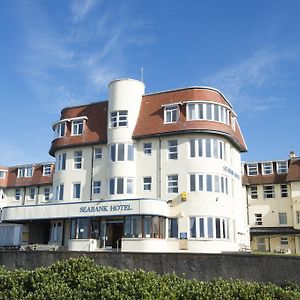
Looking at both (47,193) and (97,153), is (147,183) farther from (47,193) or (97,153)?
(47,193)

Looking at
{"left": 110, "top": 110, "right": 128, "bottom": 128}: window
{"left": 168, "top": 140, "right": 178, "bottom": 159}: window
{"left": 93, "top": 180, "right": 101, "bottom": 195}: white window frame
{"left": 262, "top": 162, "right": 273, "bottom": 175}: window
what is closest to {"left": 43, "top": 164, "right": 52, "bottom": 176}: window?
{"left": 93, "top": 180, "right": 101, "bottom": 195}: white window frame

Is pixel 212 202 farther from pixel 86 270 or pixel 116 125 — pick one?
pixel 86 270

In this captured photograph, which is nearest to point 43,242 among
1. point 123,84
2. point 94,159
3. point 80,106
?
point 94,159

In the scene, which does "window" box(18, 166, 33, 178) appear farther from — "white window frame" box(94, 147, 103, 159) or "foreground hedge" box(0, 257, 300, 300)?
"foreground hedge" box(0, 257, 300, 300)

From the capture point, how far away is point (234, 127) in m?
40.6

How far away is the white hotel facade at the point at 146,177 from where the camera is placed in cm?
3366

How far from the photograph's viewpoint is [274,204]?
52000 millimetres

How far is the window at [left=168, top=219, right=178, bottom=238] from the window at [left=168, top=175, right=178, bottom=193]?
7.91 feet

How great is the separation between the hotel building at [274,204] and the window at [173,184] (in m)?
19.7

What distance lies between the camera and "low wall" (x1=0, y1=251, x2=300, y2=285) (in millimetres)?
12969

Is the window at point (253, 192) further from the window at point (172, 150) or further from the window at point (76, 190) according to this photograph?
the window at point (76, 190)

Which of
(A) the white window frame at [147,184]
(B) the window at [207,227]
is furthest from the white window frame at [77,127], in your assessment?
(B) the window at [207,227]

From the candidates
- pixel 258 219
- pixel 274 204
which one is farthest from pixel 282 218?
pixel 258 219

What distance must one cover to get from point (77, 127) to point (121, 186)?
804cm
